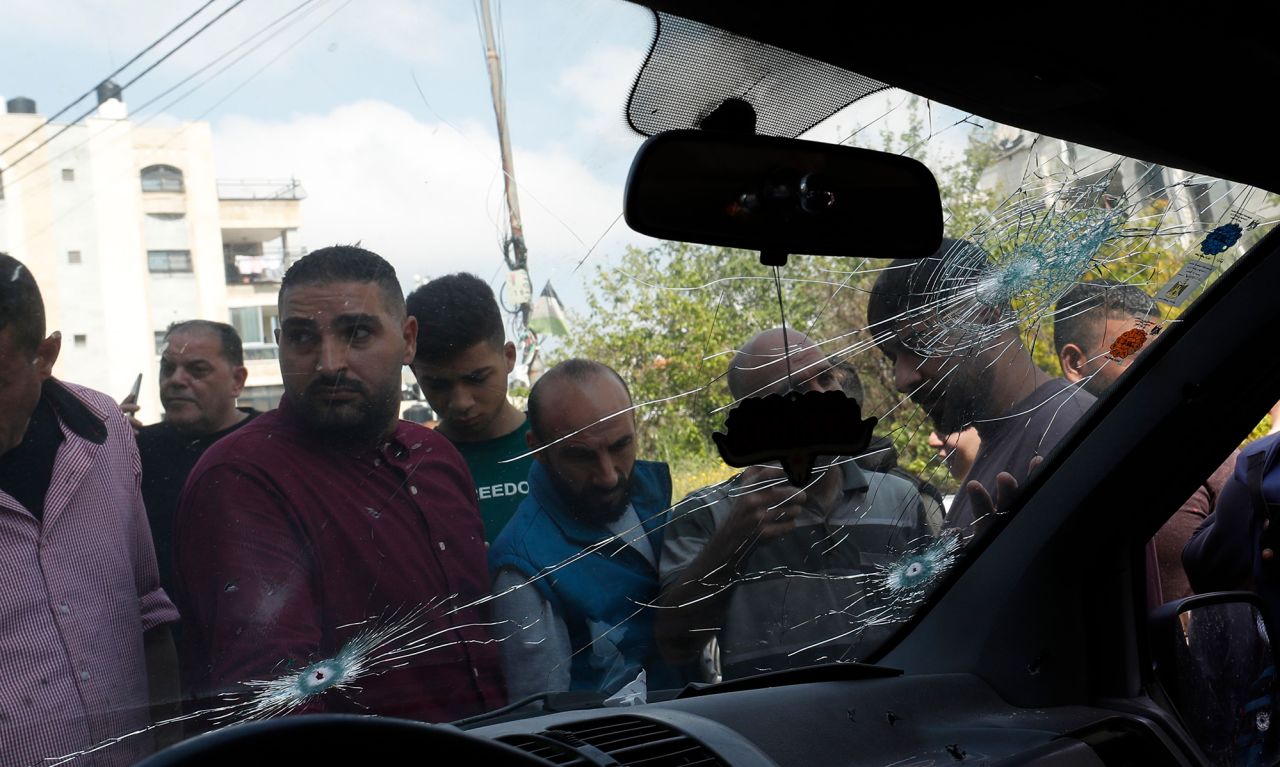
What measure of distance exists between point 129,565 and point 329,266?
0.66m

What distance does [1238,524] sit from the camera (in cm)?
362

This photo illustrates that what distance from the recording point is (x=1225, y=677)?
3131 millimetres

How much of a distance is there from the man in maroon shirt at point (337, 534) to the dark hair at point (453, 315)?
1.5 inches

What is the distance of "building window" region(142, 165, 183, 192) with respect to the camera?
196 cm

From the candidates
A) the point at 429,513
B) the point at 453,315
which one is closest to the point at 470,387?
the point at 453,315

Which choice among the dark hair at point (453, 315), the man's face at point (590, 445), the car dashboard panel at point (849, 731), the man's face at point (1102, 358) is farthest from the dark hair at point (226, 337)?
the man's face at point (1102, 358)

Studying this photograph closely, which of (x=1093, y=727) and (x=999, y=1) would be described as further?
(x=1093, y=727)

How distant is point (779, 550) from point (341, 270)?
Answer: 1.46 meters

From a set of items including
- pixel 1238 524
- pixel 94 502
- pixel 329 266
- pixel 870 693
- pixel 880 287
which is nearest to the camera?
pixel 94 502

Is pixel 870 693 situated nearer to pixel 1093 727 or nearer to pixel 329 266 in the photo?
pixel 1093 727

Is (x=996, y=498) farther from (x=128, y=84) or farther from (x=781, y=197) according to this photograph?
(x=128, y=84)

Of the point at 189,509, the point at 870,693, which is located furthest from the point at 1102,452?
the point at 189,509

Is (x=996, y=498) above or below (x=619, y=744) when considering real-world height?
above

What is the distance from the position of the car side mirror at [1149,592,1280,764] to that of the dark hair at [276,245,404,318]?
2187 mm
